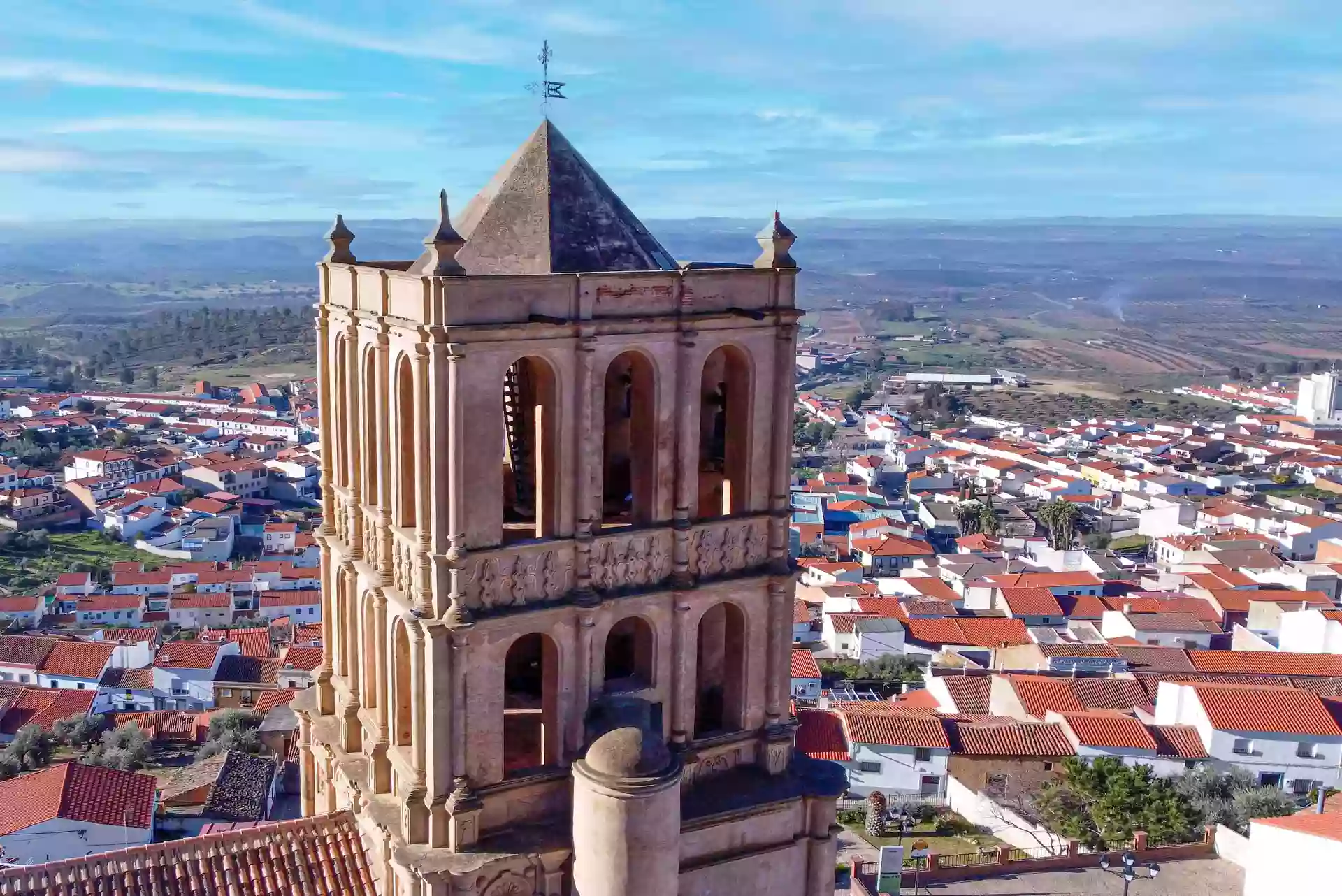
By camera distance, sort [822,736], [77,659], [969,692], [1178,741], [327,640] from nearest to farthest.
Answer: [327,640] < [822,736] < [1178,741] < [969,692] < [77,659]

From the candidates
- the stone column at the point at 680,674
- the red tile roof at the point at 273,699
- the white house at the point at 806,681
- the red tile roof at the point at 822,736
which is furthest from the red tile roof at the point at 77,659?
the stone column at the point at 680,674

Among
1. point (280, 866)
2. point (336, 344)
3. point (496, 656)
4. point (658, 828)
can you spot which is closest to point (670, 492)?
point (496, 656)

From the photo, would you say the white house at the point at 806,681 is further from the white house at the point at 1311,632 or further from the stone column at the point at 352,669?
the stone column at the point at 352,669

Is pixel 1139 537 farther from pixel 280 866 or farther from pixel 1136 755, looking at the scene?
pixel 280 866

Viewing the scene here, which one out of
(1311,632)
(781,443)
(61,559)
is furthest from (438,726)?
(61,559)

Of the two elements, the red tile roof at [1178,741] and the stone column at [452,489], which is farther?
the red tile roof at [1178,741]

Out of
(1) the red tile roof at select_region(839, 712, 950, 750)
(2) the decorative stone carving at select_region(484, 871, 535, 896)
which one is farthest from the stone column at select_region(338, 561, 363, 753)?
(1) the red tile roof at select_region(839, 712, 950, 750)

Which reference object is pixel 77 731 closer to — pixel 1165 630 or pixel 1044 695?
pixel 1044 695
